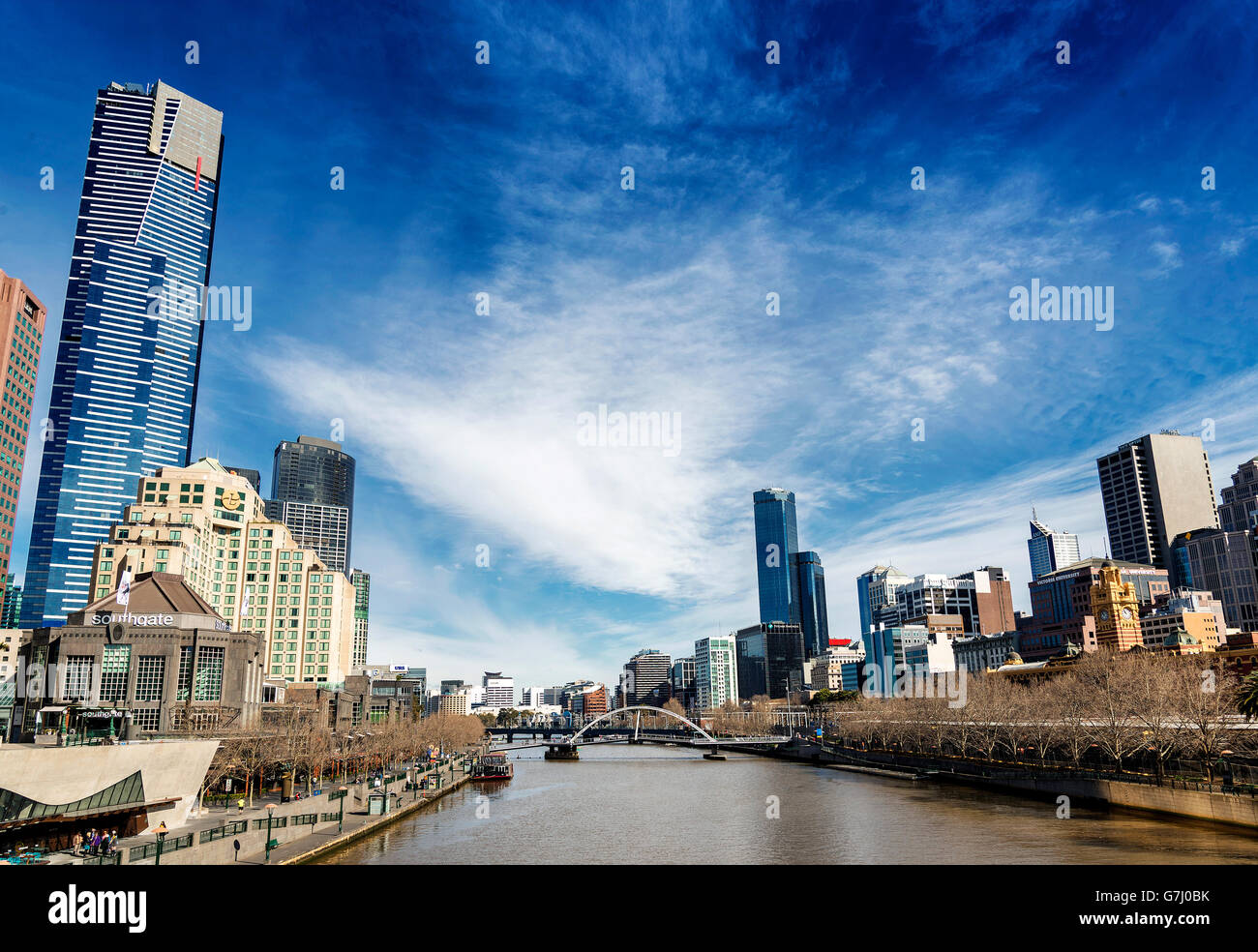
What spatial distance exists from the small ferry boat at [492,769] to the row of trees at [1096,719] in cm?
4982

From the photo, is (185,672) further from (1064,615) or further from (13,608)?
(1064,615)

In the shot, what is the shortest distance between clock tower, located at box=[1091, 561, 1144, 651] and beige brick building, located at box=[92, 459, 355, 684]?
114 m

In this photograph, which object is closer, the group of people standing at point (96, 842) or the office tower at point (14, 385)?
the group of people standing at point (96, 842)

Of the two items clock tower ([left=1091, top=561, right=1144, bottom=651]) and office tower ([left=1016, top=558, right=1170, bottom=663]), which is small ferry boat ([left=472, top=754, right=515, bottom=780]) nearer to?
clock tower ([left=1091, top=561, right=1144, bottom=651])

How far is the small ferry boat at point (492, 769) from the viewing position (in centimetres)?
10269

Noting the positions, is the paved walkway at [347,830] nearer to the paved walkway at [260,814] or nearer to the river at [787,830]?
the paved walkway at [260,814]

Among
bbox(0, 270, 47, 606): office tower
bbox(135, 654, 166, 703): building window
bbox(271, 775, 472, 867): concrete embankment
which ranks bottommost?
bbox(271, 775, 472, 867): concrete embankment

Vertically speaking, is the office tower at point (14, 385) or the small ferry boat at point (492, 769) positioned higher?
the office tower at point (14, 385)

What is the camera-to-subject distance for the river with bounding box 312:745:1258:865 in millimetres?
41938

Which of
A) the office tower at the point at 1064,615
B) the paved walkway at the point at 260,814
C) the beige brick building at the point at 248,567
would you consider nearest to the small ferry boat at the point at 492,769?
the beige brick building at the point at 248,567

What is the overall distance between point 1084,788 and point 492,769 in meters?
69.6

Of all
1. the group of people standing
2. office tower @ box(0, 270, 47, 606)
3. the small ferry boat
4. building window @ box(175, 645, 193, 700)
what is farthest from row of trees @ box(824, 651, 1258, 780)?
office tower @ box(0, 270, 47, 606)
